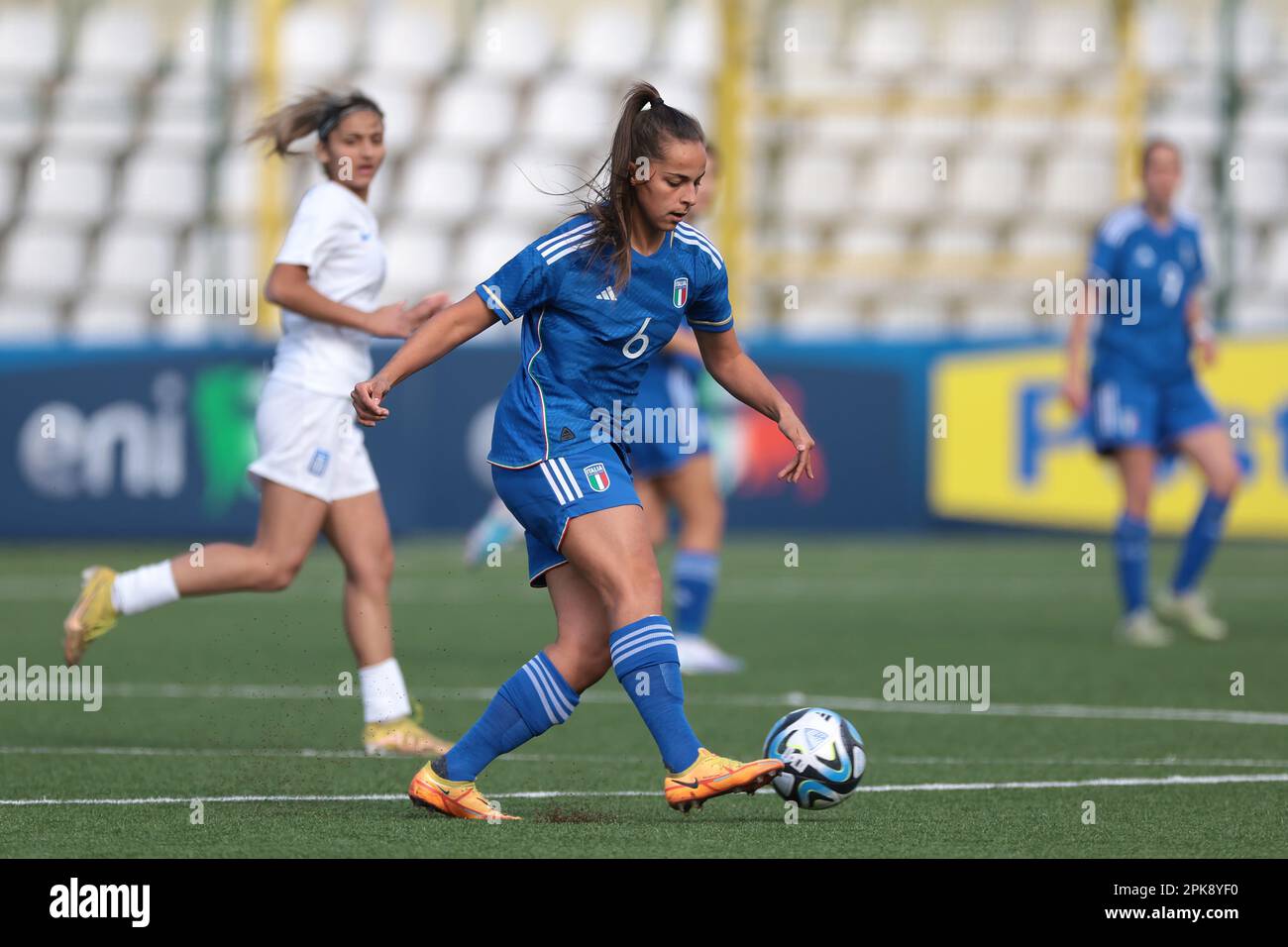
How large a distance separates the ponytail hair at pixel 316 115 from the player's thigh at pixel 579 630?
84.6 inches

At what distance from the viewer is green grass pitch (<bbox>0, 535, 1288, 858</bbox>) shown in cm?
541

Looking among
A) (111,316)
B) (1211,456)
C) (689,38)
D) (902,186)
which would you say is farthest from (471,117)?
(1211,456)

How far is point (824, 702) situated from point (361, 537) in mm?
2180

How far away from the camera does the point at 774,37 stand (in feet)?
66.5

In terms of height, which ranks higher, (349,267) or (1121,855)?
(349,267)

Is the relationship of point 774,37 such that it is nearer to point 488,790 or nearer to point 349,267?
point 349,267

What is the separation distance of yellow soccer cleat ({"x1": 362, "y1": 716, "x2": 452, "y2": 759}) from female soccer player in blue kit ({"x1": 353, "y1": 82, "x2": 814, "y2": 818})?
140 centimetres

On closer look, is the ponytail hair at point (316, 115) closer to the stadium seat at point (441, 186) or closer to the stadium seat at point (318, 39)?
the stadium seat at point (441, 186)

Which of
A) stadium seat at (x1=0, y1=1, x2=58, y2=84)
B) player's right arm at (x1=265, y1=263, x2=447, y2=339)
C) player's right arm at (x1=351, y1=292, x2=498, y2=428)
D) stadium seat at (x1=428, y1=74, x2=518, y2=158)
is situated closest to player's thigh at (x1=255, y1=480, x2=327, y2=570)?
player's right arm at (x1=265, y1=263, x2=447, y2=339)

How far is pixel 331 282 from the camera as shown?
7.31m

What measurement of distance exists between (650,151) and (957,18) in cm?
1628

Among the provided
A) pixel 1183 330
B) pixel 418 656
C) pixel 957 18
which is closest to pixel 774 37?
pixel 957 18

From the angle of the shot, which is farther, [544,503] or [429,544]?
[429,544]

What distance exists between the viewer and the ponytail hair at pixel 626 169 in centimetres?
551
